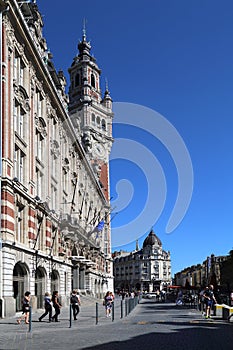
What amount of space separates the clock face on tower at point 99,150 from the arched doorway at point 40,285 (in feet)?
207

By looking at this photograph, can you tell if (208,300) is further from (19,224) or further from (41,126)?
(41,126)

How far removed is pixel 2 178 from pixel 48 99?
59.2 feet

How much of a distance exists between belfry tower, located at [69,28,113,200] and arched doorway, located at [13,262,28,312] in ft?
210

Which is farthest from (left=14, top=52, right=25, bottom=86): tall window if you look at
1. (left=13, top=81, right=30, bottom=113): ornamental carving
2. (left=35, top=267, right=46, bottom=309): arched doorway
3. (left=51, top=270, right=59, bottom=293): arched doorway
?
(left=51, top=270, right=59, bottom=293): arched doorway

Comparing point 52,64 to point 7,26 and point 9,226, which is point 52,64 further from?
point 9,226

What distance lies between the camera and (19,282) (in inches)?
1342

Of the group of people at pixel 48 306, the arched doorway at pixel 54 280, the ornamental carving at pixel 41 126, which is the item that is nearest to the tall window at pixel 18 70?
the ornamental carving at pixel 41 126

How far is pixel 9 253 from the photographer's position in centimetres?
3047

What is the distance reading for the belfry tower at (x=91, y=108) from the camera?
102 meters

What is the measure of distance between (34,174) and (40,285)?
867 cm

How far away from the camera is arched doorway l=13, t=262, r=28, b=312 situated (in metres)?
33.3

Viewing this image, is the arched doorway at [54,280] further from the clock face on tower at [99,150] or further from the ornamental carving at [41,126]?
the clock face on tower at [99,150]

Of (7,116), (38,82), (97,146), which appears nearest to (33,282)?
(7,116)

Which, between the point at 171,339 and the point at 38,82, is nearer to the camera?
the point at 171,339
